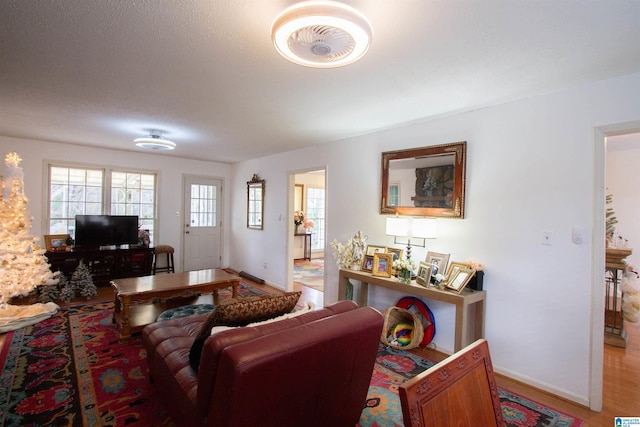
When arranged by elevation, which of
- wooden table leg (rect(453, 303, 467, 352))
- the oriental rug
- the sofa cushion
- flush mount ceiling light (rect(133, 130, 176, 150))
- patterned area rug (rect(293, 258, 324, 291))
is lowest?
the oriental rug

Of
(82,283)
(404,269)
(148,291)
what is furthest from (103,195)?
(404,269)

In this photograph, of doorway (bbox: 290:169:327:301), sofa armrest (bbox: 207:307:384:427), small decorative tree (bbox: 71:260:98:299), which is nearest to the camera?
sofa armrest (bbox: 207:307:384:427)

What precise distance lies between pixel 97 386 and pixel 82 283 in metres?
2.83

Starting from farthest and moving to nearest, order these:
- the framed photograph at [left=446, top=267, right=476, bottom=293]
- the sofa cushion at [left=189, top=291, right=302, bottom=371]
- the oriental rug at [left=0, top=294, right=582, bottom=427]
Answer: the framed photograph at [left=446, top=267, right=476, bottom=293]
the oriental rug at [left=0, top=294, right=582, bottom=427]
the sofa cushion at [left=189, top=291, right=302, bottom=371]

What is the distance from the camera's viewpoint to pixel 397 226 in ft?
10.9

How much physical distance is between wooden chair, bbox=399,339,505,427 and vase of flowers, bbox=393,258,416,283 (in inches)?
79.0

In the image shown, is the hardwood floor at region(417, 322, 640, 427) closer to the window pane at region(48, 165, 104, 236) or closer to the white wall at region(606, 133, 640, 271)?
the white wall at region(606, 133, 640, 271)

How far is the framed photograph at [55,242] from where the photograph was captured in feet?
15.7

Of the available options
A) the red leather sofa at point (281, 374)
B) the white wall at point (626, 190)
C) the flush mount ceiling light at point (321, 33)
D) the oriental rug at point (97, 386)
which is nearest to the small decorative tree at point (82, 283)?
the oriental rug at point (97, 386)

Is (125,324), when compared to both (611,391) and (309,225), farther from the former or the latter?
(309,225)

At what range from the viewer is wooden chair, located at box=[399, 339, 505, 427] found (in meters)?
0.80

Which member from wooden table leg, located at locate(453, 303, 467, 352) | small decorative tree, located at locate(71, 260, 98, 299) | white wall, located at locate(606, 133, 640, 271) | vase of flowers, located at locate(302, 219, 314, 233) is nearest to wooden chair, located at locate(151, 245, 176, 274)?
small decorative tree, located at locate(71, 260, 98, 299)

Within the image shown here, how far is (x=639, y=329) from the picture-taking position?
146 inches

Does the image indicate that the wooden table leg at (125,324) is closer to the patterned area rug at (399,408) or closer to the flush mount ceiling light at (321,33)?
the patterned area rug at (399,408)
